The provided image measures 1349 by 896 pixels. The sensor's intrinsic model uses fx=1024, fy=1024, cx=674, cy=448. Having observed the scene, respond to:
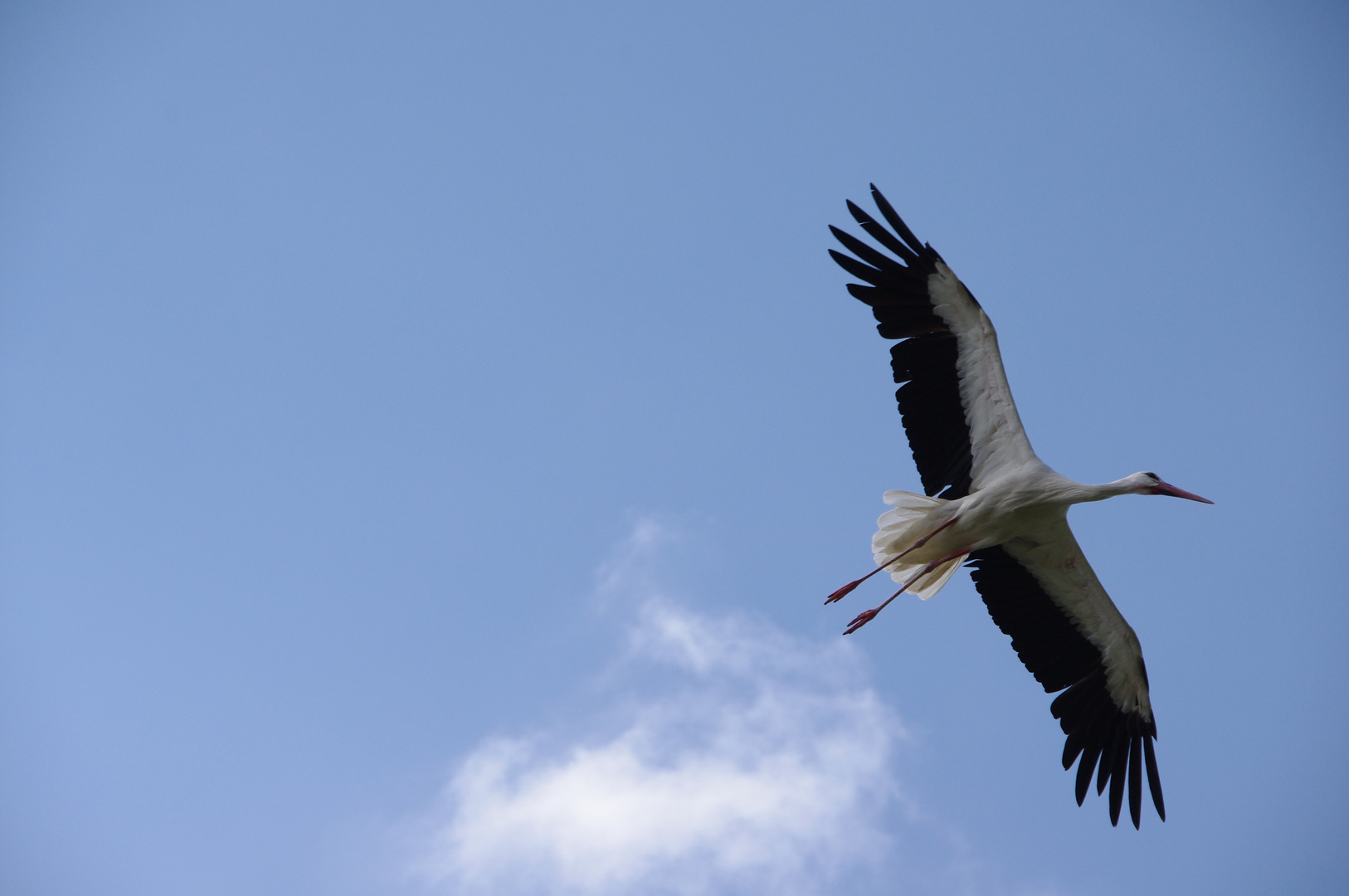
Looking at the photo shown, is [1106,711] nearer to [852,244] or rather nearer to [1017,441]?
[1017,441]

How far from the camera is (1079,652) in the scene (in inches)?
294

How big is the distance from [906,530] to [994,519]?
582 millimetres

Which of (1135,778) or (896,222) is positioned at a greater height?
(896,222)

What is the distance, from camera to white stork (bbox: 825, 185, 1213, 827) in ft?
22.0

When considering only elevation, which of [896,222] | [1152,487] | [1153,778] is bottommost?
[1153,778]

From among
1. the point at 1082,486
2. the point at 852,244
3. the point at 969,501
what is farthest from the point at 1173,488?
the point at 852,244

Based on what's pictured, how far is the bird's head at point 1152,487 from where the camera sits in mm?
7020

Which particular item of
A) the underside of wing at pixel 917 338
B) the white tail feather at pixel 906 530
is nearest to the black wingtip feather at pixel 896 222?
the underside of wing at pixel 917 338

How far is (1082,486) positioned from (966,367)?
1.10 metres

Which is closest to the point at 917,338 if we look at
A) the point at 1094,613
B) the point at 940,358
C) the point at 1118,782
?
the point at 940,358

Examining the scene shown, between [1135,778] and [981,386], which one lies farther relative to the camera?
[1135,778]

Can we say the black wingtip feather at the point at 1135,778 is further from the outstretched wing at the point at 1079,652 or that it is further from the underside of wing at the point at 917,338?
the underside of wing at the point at 917,338

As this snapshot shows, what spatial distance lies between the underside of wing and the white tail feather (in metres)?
0.24

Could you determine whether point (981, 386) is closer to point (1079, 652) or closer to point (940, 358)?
point (940, 358)
